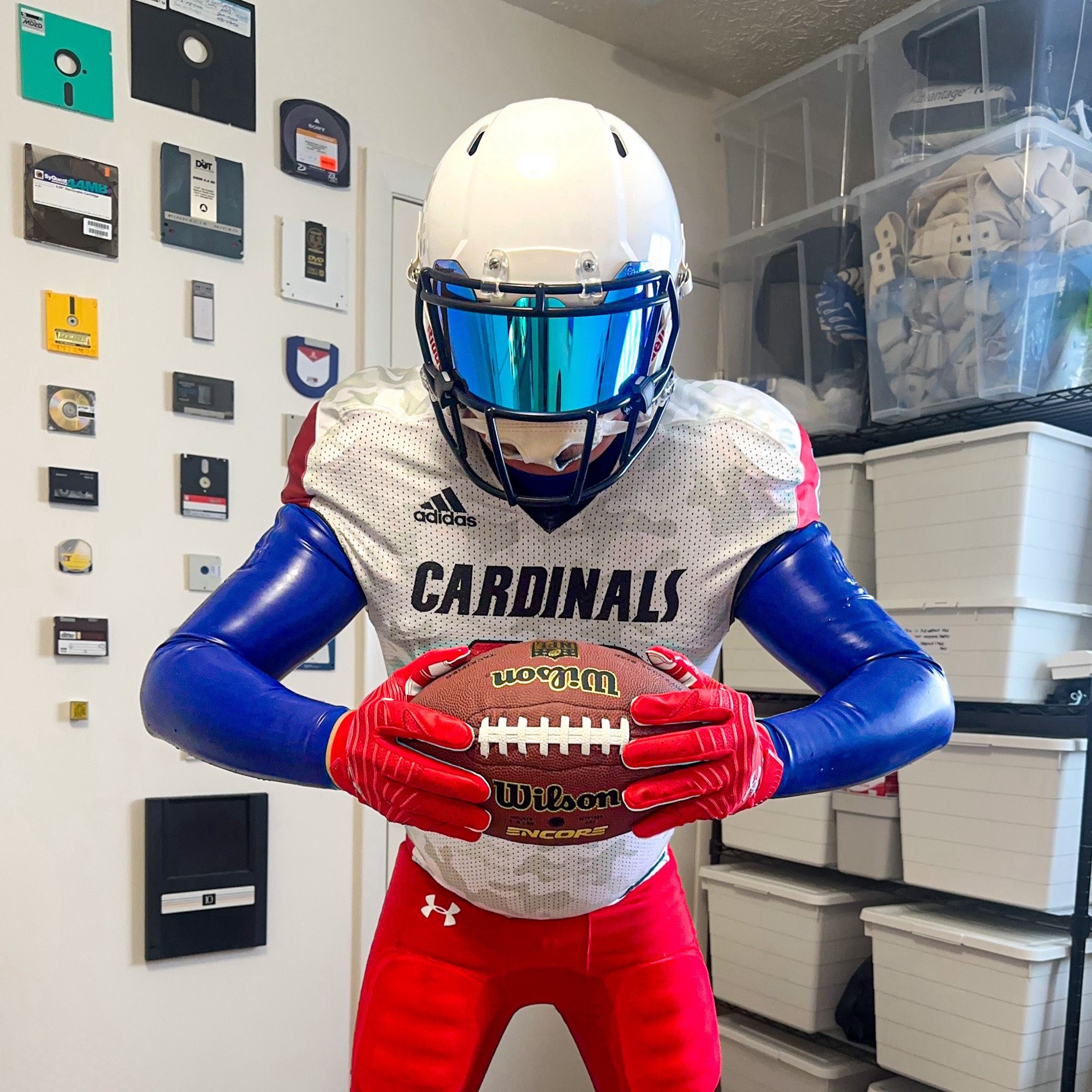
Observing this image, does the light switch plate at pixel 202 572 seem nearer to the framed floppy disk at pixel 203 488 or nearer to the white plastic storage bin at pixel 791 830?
the framed floppy disk at pixel 203 488

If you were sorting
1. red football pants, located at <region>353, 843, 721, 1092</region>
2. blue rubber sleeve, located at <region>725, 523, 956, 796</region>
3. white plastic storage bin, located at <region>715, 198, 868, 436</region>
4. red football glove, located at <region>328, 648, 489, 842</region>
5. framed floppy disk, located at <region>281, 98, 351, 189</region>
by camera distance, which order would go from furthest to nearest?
white plastic storage bin, located at <region>715, 198, 868, 436</region> → framed floppy disk, located at <region>281, 98, 351, 189</region> → red football pants, located at <region>353, 843, 721, 1092</region> → blue rubber sleeve, located at <region>725, 523, 956, 796</region> → red football glove, located at <region>328, 648, 489, 842</region>

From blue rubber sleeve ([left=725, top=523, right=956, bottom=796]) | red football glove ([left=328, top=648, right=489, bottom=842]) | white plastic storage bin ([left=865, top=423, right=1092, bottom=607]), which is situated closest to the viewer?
red football glove ([left=328, top=648, right=489, bottom=842])

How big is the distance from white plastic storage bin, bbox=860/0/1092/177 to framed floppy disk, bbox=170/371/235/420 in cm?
132

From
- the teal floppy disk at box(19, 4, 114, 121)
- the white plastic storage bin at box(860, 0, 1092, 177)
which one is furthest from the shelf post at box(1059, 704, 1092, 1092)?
the teal floppy disk at box(19, 4, 114, 121)

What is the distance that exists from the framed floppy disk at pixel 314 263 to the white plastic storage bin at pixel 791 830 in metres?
1.29

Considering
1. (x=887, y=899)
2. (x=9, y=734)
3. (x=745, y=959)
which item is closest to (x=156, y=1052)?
(x=9, y=734)

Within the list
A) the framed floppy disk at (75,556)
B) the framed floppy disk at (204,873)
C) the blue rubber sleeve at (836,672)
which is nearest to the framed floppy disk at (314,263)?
the framed floppy disk at (75,556)

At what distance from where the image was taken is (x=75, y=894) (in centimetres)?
174

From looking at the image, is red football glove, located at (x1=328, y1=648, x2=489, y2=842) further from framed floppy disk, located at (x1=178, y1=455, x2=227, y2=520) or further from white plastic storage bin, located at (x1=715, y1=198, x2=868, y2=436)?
white plastic storage bin, located at (x1=715, y1=198, x2=868, y2=436)

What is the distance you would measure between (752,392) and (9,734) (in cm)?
129

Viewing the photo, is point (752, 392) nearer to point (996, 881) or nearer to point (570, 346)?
point (570, 346)

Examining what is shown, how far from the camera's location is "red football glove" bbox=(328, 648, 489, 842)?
76 cm

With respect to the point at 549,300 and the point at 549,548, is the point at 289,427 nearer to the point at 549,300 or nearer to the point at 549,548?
the point at 549,548

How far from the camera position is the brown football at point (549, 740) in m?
0.76
